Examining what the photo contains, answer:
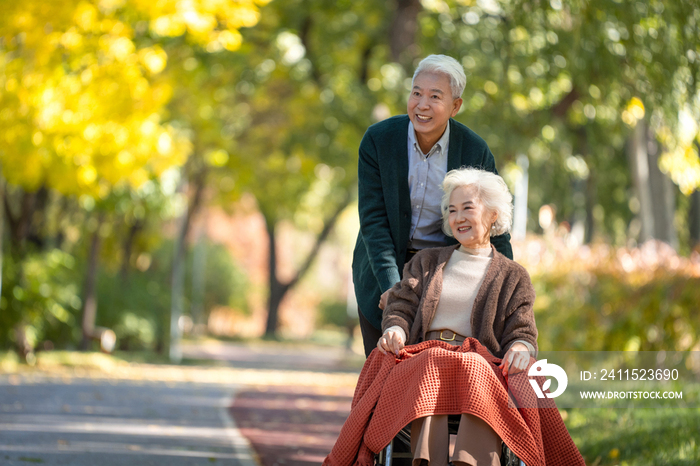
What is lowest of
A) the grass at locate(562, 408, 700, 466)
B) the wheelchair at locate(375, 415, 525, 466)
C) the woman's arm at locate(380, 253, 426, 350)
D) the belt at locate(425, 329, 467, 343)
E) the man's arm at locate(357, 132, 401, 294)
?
the grass at locate(562, 408, 700, 466)

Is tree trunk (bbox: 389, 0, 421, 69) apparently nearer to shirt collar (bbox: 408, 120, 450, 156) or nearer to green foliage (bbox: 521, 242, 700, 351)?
green foliage (bbox: 521, 242, 700, 351)

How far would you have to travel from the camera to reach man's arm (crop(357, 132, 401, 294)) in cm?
410

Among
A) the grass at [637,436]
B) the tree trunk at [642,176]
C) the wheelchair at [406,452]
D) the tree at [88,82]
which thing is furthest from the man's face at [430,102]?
the tree trunk at [642,176]

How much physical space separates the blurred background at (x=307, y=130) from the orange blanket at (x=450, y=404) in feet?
15.0

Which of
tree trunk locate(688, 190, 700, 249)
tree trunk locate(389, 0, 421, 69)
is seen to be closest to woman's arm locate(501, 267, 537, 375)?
tree trunk locate(389, 0, 421, 69)

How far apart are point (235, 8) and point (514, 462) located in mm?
8067

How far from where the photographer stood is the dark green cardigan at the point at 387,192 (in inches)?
168

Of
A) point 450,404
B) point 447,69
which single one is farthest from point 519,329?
point 447,69

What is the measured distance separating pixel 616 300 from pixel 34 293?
9.60 meters

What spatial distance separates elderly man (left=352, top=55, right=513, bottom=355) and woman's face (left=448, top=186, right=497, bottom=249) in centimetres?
20

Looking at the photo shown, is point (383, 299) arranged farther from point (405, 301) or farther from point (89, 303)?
point (89, 303)

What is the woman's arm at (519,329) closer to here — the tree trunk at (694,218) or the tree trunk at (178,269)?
the tree trunk at (178,269)

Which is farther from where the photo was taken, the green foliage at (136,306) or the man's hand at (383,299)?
the green foliage at (136,306)

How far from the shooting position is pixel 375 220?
14.1ft
